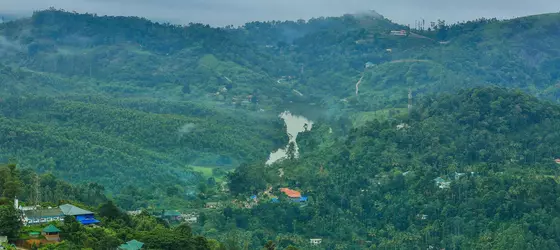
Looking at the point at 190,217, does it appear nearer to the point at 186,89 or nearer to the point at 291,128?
the point at 291,128

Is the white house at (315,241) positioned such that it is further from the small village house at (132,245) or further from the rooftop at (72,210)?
the small village house at (132,245)

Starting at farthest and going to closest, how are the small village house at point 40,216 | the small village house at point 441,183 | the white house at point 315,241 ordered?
the small village house at point 441,183
the white house at point 315,241
the small village house at point 40,216

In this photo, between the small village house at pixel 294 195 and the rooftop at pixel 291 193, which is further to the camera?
the rooftop at pixel 291 193

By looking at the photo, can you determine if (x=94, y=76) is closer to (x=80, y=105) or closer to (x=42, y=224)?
(x=80, y=105)

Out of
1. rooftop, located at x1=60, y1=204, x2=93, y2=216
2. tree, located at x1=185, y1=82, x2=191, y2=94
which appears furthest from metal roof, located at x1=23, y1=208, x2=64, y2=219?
tree, located at x1=185, y1=82, x2=191, y2=94

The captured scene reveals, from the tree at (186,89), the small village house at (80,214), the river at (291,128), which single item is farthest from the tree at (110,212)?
the tree at (186,89)

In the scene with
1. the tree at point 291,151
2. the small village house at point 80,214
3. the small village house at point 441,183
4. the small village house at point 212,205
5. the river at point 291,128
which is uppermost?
the small village house at point 80,214

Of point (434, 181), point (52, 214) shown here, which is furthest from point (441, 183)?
point (52, 214)
